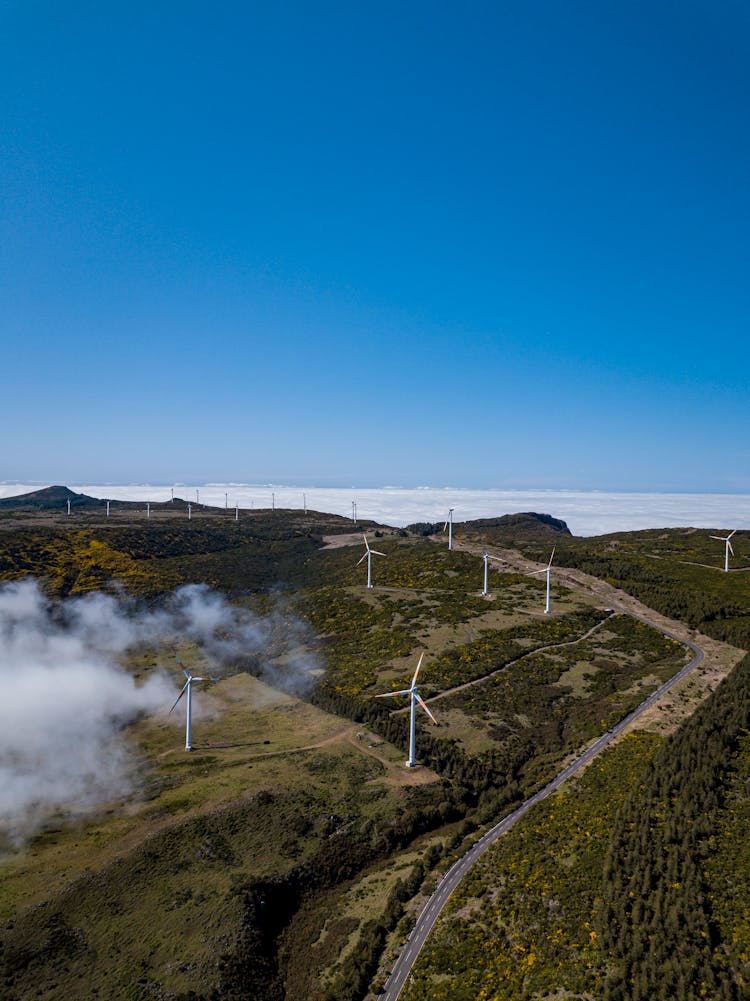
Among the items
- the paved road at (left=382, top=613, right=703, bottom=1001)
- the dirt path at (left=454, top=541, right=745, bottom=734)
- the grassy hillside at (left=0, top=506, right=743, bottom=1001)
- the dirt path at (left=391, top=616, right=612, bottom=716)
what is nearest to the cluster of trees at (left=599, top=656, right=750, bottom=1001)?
the grassy hillside at (left=0, top=506, right=743, bottom=1001)

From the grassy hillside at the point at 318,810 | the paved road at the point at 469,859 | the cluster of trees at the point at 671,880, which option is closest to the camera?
the cluster of trees at the point at 671,880

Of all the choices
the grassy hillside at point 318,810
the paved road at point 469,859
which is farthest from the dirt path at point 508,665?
the paved road at point 469,859

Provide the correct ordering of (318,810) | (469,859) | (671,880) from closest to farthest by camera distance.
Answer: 1. (671,880)
2. (469,859)
3. (318,810)

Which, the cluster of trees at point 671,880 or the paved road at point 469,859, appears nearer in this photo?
the cluster of trees at point 671,880

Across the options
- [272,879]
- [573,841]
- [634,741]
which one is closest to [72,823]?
[272,879]

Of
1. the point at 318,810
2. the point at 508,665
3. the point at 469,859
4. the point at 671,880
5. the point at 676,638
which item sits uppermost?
the point at 676,638

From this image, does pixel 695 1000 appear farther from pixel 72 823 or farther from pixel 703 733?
pixel 72 823

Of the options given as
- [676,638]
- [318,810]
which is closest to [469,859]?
[318,810]

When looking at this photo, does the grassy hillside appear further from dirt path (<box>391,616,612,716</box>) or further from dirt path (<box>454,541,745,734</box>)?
dirt path (<box>454,541,745,734</box>)

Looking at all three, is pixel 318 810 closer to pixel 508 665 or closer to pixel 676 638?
pixel 508 665

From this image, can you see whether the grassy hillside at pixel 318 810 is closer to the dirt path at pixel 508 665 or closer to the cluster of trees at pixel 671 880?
the dirt path at pixel 508 665
